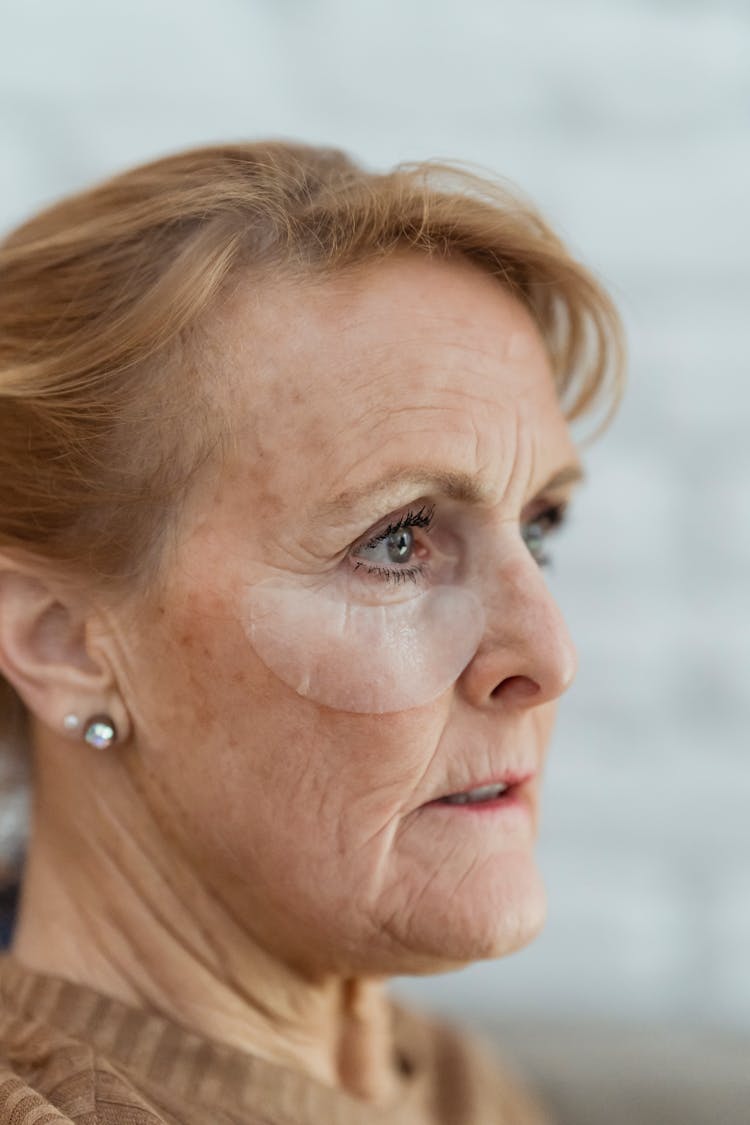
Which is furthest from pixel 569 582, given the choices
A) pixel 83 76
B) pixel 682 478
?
pixel 83 76

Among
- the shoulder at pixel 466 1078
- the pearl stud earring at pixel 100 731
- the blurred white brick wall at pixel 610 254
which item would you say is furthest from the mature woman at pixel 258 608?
the blurred white brick wall at pixel 610 254

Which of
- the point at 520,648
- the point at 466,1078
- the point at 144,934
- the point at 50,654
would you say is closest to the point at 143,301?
the point at 50,654

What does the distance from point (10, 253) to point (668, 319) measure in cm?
93

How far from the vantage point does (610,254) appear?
1704 mm

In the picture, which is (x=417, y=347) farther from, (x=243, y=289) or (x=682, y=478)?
(x=682, y=478)

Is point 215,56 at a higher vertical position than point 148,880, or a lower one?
higher

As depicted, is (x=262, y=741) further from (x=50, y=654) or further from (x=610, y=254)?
(x=610, y=254)

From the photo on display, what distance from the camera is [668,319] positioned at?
1.71 meters

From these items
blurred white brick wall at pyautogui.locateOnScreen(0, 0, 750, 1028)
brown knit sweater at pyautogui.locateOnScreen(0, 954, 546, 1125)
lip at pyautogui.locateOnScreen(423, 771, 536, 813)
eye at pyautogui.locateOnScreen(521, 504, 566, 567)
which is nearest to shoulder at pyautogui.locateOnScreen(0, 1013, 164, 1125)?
brown knit sweater at pyautogui.locateOnScreen(0, 954, 546, 1125)

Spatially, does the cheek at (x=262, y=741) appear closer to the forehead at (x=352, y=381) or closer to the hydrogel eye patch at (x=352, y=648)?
the hydrogel eye patch at (x=352, y=648)

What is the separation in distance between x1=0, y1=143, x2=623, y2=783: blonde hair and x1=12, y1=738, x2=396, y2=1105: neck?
22 centimetres

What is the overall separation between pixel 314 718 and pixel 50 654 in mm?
223

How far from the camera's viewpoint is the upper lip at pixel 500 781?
1.02m

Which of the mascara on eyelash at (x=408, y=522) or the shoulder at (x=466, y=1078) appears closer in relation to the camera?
the mascara on eyelash at (x=408, y=522)
